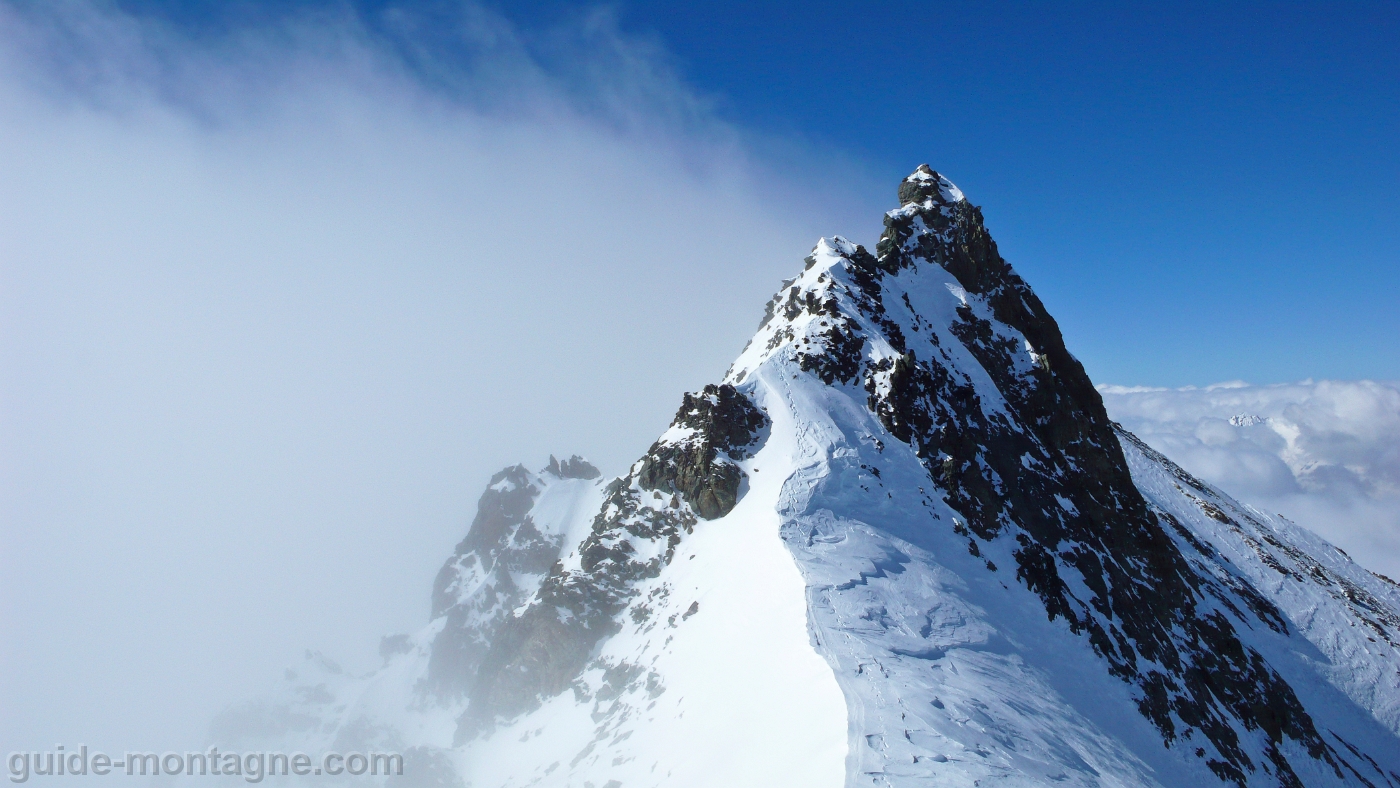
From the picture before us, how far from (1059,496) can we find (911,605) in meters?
27.2

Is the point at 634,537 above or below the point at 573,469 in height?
below

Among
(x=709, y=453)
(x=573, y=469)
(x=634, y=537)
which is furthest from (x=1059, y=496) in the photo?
(x=573, y=469)

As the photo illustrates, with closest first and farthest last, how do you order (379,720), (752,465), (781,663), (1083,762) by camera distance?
(1083,762), (781,663), (752,465), (379,720)

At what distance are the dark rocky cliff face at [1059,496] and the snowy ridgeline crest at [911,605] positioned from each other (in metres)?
0.29

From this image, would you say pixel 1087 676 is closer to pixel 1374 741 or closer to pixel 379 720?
pixel 1374 741

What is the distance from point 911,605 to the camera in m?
30.9

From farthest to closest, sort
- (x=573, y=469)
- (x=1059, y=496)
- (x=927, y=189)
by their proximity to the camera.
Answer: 1. (x=573, y=469)
2. (x=927, y=189)
3. (x=1059, y=496)

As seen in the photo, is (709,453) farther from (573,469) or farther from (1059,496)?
(573,469)

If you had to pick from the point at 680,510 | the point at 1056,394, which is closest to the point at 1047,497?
the point at 1056,394

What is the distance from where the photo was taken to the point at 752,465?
→ 43.2 m

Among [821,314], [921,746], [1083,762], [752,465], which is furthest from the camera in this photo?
[821,314]

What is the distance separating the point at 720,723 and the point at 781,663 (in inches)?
165

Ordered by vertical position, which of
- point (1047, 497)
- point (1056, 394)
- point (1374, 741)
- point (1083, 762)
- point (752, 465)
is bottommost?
point (1374, 741)

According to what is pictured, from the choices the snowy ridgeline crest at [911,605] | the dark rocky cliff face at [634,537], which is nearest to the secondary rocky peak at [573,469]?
the snowy ridgeline crest at [911,605]
